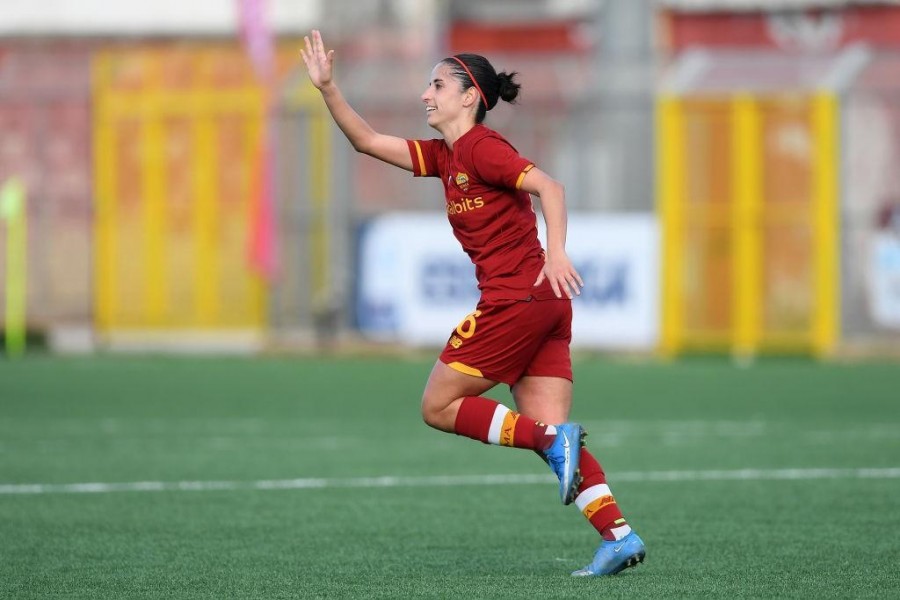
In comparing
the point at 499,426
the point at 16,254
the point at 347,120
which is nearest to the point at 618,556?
the point at 499,426

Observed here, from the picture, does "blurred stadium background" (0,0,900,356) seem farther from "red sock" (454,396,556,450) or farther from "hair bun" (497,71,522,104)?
"red sock" (454,396,556,450)

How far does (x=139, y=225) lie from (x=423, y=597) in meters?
22.0

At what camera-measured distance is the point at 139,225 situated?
2767 centimetres

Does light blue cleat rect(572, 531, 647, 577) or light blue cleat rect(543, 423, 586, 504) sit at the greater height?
light blue cleat rect(543, 423, 586, 504)

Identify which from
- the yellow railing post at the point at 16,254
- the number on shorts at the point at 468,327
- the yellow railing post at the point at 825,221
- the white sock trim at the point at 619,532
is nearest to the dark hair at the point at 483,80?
the number on shorts at the point at 468,327

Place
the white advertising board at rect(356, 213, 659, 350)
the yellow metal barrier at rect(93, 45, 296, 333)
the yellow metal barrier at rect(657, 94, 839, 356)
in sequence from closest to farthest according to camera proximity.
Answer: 1. the white advertising board at rect(356, 213, 659, 350)
2. the yellow metal barrier at rect(657, 94, 839, 356)
3. the yellow metal barrier at rect(93, 45, 296, 333)

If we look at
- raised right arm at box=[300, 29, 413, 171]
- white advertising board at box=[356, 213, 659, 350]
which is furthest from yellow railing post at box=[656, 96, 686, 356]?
raised right arm at box=[300, 29, 413, 171]

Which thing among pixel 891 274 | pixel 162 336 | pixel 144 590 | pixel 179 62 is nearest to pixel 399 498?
pixel 144 590

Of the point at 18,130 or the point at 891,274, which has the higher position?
the point at 18,130

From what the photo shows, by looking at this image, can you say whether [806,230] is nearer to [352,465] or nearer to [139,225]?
[139,225]

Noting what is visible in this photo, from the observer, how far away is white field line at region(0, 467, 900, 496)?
9.78 m

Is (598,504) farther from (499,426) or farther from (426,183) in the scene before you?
(426,183)

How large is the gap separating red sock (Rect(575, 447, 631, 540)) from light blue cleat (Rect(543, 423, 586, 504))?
172 millimetres

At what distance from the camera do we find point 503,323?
22.0 ft
